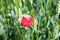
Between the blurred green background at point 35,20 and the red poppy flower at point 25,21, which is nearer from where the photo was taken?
the red poppy flower at point 25,21

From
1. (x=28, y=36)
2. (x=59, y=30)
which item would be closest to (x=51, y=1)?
(x=59, y=30)

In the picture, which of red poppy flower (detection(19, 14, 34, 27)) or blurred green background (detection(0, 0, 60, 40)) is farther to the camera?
blurred green background (detection(0, 0, 60, 40))

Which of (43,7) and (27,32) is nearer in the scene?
(27,32)

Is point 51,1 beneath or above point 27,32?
above

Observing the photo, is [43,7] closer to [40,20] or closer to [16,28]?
[40,20]

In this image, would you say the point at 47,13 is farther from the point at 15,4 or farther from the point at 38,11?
the point at 15,4

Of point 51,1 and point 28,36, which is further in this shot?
point 51,1

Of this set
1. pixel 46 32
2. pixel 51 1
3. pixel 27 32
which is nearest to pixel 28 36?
pixel 27 32

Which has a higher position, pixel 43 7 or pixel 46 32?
pixel 43 7
